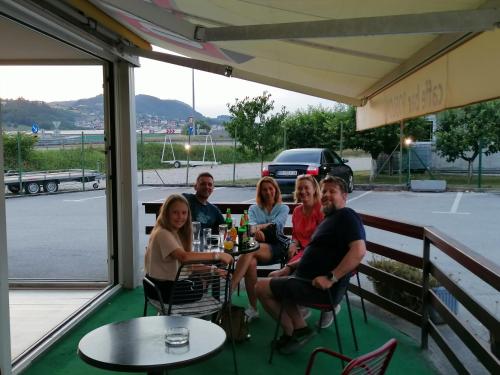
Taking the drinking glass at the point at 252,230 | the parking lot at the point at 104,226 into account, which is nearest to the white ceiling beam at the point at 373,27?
the drinking glass at the point at 252,230

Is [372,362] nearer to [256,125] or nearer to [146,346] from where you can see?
[146,346]

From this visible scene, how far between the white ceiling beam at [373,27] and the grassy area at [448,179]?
14.6 meters

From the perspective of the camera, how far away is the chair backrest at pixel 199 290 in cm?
322

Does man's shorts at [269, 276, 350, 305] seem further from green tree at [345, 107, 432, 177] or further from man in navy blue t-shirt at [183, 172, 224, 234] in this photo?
green tree at [345, 107, 432, 177]

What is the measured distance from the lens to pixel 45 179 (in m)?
15.7

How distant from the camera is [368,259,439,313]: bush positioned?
429 centimetres

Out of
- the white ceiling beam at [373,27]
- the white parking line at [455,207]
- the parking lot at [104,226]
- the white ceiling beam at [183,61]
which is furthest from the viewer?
the white parking line at [455,207]

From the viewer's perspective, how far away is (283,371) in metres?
3.38

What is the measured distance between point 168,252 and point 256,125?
1312 centimetres

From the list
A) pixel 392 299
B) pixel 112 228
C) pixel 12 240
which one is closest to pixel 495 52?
→ pixel 392 299

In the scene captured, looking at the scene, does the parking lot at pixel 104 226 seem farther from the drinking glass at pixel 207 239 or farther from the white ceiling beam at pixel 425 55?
the drinking glass at pixel 207 239

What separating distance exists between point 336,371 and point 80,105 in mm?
15193

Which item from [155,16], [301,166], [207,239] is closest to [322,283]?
[207,239]

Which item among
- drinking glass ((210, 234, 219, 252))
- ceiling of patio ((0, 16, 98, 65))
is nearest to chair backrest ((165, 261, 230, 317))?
drinking glass ((210, 234, 219, 252))
